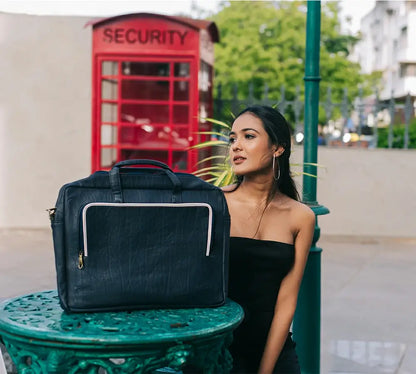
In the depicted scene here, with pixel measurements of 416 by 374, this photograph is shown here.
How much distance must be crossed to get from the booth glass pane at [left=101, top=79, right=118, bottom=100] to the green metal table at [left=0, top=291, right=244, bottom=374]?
22.9 feet

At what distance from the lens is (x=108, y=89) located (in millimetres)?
8844

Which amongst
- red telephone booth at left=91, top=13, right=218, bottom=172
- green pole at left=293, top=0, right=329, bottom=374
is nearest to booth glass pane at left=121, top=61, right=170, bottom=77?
red telephone booth at left=91, top=13, right=218, bottom=172

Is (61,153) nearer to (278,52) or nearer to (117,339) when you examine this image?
(117,339)

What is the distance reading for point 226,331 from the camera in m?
1.92

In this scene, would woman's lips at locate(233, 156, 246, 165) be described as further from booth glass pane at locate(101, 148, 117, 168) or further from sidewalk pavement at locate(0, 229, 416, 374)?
booth glass pane at locate(101, 148, 117, 168)

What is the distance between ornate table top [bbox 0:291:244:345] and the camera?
1771 millimetres

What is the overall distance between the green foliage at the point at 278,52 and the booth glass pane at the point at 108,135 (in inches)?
879

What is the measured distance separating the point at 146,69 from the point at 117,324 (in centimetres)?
693

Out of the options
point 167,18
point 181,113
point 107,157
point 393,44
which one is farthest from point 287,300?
point 393,44

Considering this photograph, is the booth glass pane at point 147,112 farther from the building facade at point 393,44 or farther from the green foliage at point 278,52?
the building facade at point 393,44

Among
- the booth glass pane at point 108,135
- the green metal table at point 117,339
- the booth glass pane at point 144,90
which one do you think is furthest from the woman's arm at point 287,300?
the booth glass pane at point 108,135

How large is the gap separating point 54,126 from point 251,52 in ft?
81.1

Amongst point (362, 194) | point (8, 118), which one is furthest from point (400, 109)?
point (8, 118)

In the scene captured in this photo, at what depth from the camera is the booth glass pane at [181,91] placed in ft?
28.0
